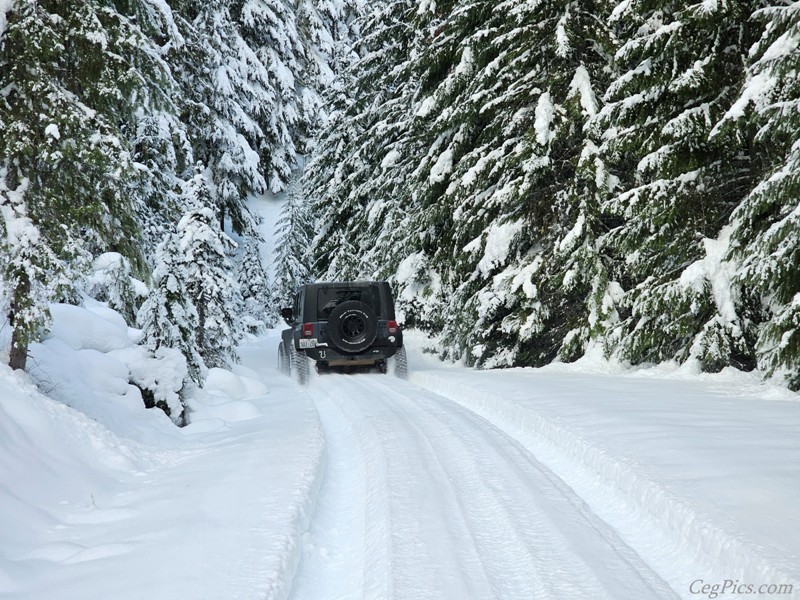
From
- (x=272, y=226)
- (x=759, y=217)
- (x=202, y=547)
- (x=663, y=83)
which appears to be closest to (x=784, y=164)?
(x=759, y=217)

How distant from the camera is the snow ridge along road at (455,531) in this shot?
375 centimetres

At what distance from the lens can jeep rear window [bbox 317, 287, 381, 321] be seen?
1417cm

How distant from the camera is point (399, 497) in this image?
206 inches

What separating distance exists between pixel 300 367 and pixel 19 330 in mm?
7649

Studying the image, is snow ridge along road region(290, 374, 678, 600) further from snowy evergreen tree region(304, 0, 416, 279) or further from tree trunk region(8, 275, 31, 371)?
snowy evergreen tree region(304, 0, 416, 279)

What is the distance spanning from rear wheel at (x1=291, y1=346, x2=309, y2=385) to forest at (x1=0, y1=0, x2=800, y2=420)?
62.9 inches

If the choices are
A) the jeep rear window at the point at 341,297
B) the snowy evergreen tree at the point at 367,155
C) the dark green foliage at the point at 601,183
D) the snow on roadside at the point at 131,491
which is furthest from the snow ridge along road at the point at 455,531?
the snowy evergreen tree at the point at 367,155

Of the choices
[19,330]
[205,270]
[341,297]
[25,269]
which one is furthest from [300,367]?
[25,269]

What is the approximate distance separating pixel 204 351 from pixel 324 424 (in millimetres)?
5366

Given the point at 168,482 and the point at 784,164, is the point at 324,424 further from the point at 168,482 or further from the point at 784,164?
the point at 784,164

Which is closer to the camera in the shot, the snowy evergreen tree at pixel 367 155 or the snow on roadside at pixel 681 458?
the snow on roadside at pixel 681 458

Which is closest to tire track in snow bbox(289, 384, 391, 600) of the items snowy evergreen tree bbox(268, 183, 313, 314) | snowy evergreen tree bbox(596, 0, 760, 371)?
snowy evergreen tree bbox(596, 0, 760, 371)

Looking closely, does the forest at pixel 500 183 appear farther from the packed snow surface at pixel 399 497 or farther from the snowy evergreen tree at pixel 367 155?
the packed snow surface at pixel 399 497

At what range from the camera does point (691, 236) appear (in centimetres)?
948
